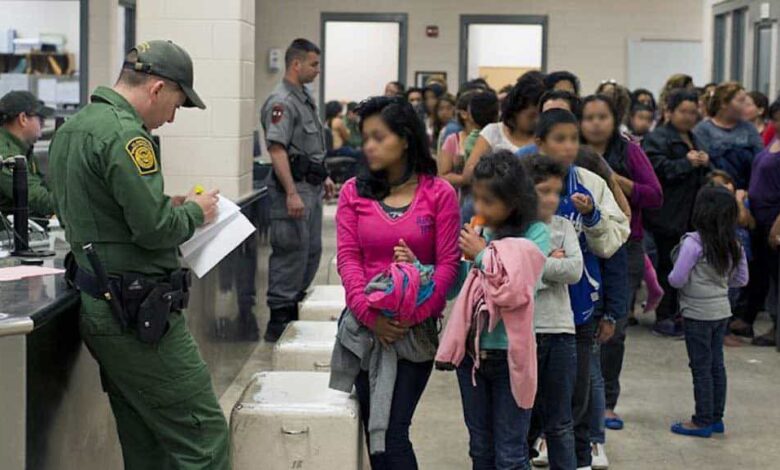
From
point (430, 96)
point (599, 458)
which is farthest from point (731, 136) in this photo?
point (430, 96)

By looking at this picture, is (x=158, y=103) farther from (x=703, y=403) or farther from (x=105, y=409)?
(x=703, y=403)

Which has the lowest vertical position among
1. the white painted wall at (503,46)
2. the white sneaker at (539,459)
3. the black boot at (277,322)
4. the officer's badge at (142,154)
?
the white sneaker at (539,459)

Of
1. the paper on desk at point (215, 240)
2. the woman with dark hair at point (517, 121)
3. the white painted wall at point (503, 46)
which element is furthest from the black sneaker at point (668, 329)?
the white painted wall at point (503, 46)

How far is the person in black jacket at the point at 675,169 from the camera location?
7707 mm

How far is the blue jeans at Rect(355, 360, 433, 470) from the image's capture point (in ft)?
13.7

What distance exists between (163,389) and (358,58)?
15490mm

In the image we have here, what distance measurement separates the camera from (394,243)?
413 centimetres

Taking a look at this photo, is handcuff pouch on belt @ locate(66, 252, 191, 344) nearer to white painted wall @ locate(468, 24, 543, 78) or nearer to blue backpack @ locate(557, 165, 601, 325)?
blue backpack @ locate(557, 165, 601, 325)

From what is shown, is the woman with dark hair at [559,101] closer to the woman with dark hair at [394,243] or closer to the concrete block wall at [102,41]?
the woman with dark hair at [394,243]

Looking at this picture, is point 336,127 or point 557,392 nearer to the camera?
point 557,392

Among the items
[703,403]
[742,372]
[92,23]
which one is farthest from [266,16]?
[703,403]

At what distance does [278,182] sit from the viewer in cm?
744

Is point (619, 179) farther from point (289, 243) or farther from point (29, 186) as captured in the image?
point (29, 186)

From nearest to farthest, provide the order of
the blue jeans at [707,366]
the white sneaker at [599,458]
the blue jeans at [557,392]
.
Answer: the blue jeans at [557,392] < the white sneaker at [599,458] < the blue jeans at [707,366]
